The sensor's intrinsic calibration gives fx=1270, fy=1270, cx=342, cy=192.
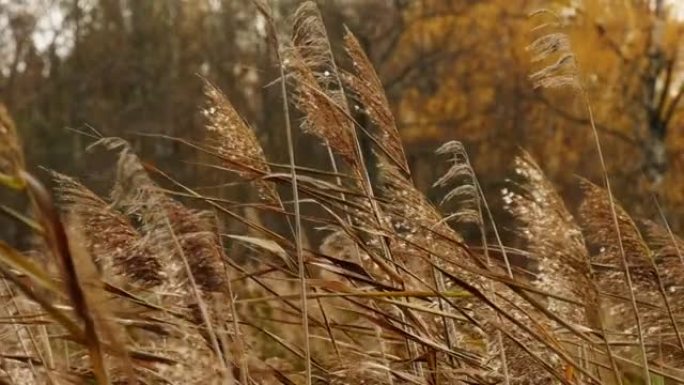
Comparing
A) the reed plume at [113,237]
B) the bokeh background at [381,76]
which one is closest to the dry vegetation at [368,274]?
the reed plume at [113,237]

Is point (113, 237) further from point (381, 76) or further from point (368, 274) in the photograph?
point (381, 76)

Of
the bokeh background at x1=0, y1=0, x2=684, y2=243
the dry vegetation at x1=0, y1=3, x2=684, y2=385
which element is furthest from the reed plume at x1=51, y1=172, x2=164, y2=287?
the bokeh background at x1=0, y1=0, x2=684, y2=243

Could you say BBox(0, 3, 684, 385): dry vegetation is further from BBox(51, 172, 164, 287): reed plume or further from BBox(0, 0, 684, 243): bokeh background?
BBox(0, 0, 684, 243): bokeh background

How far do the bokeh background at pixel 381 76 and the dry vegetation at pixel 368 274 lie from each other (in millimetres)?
14782

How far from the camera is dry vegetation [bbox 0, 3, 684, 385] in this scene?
1539 millimetres

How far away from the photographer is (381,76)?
19.3 m

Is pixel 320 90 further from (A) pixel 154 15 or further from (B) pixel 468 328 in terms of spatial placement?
(A) pixel 154 15

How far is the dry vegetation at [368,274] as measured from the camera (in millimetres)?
1539

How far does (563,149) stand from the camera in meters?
20.9

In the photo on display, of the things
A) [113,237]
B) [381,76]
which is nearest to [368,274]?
[113,237]

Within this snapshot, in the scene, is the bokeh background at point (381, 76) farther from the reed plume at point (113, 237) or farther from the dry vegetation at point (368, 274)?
the reed plume at point (113, 237)

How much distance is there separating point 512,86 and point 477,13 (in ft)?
4.46

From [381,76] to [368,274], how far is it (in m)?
17.7

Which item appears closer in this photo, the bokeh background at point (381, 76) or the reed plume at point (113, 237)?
the reed plume at point (113, 237)
